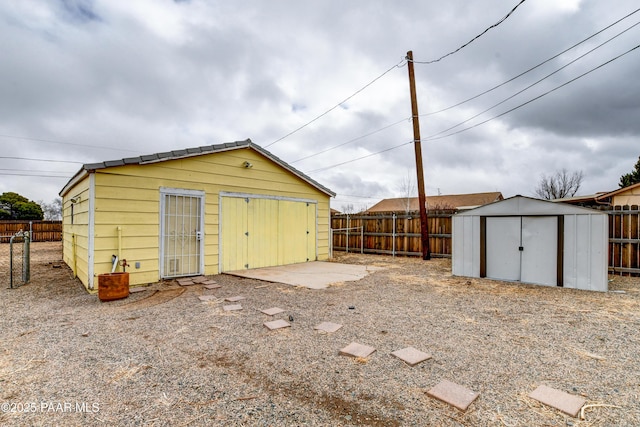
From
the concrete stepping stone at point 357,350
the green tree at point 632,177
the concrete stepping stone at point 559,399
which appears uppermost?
the green tree at point 632,177

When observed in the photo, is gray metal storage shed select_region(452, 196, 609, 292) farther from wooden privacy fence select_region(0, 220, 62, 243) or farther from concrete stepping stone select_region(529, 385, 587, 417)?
wooden privacy fence select_region(0, 220, 62, 243)

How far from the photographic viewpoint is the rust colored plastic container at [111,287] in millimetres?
4684

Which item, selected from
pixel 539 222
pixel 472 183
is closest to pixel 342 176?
pixel 472 183

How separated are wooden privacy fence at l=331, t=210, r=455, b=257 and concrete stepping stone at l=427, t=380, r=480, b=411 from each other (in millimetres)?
8495

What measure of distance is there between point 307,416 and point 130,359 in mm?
1852

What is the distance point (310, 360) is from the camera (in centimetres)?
260

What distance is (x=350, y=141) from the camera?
1688 cm

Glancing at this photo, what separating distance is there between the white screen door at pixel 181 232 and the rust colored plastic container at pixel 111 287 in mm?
1317

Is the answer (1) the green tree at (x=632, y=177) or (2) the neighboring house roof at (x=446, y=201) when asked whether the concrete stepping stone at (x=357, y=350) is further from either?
(2) the neighboring house roof at (x=446, y=201)

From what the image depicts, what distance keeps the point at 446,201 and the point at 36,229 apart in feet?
119

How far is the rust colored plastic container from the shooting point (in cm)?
468

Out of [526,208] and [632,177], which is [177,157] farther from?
[632,177]

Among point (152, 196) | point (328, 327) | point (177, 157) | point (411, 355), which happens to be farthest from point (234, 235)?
point (411, 355)

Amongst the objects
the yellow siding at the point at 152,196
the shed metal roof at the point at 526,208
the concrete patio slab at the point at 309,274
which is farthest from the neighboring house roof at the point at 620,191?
the yellow siding at the point at 152,196
